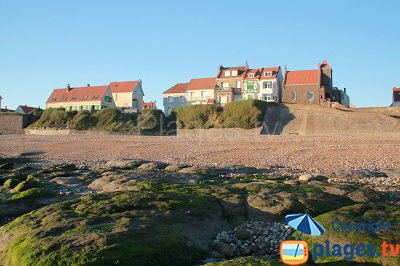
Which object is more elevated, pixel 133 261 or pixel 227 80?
pixel 227 80

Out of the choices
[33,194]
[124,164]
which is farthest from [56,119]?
[33,194]

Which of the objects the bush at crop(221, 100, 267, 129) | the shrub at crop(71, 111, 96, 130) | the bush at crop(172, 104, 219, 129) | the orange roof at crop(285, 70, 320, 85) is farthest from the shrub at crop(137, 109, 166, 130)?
the orange roof at crop(285, 70, 320, 85)

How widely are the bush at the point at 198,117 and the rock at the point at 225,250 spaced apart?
4538 cm

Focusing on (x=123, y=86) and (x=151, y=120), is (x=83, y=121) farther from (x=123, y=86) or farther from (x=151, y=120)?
(x=123, y=86)

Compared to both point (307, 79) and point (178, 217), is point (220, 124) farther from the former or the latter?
point (178, 217)

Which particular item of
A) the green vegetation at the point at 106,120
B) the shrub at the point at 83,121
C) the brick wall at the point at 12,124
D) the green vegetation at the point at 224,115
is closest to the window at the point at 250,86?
the green vegetation at the point at 224,115

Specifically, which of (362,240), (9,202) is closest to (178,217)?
(362,240)

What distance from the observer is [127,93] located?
75.8 metres

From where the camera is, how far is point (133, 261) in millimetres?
5078

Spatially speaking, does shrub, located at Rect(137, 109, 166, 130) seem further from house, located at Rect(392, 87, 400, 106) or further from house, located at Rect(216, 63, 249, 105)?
house, located at Rect(392, 87, 400, 106)

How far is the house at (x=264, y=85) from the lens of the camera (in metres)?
63.4

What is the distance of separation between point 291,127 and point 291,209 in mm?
40587

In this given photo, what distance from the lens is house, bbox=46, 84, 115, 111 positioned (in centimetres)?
7244

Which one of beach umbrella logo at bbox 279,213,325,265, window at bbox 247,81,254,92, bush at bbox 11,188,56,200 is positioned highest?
window at bbox 247,81,254,92
